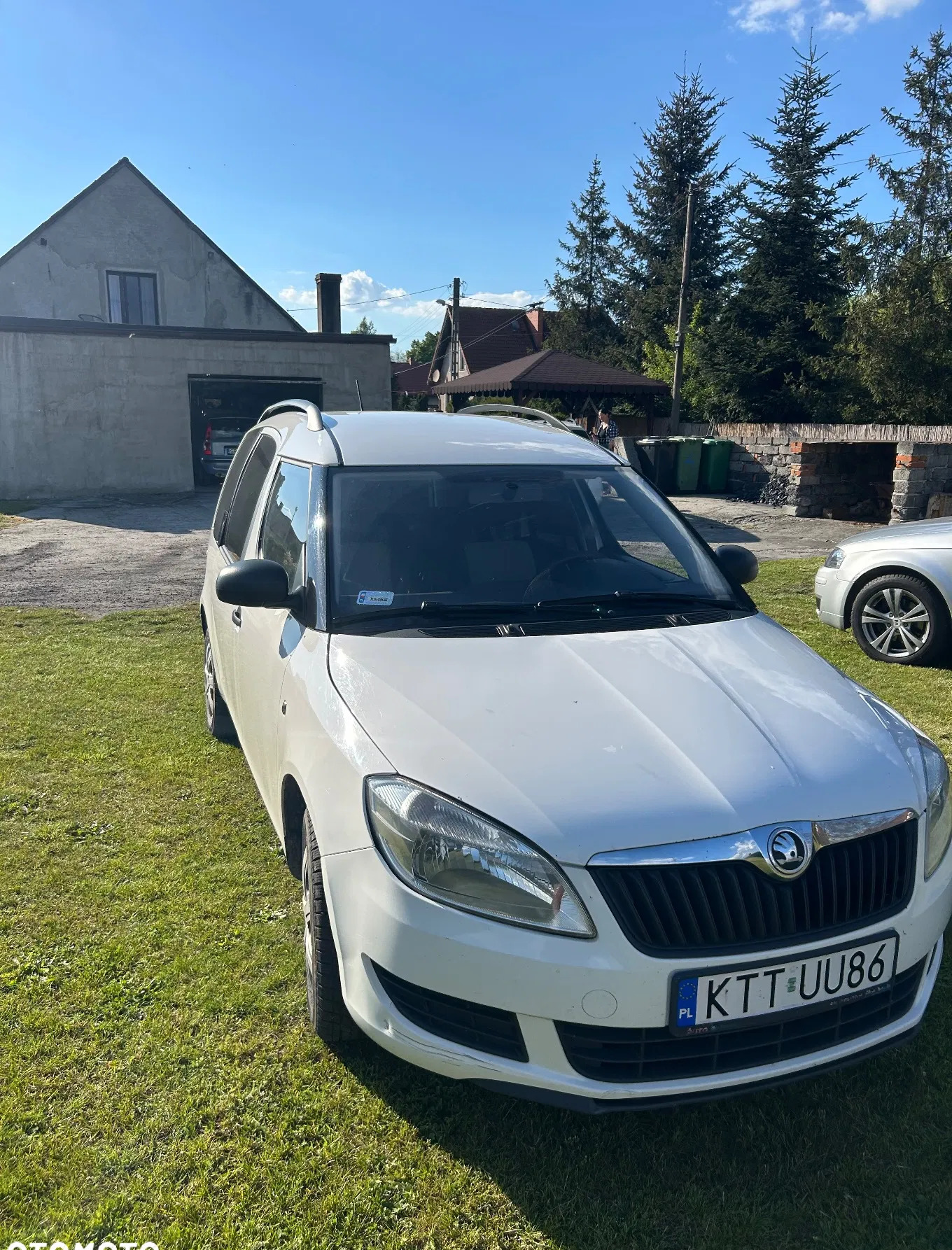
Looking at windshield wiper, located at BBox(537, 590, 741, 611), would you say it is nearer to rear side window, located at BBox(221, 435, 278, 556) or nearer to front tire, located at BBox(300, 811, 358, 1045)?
front tire, located at BBox(300, 811, 358, 1045)

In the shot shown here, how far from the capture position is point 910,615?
22.4 feet

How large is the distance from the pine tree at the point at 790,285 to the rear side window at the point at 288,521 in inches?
1121

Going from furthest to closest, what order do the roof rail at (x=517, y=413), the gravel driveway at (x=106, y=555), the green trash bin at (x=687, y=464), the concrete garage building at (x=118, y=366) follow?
the green trash bin at (x=687, y=464), the concrete garage building at (x=118, y=366), the gravel driveway at (x=106, y=555), the roof rail at (x=517, y=413)

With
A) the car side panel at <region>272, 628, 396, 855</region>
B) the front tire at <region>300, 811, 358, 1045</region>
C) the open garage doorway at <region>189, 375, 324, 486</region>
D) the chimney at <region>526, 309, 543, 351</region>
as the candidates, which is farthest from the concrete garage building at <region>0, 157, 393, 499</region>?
the chimney at <region>526, 309, 543, 351</region>

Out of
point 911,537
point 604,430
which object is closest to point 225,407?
point 604,430

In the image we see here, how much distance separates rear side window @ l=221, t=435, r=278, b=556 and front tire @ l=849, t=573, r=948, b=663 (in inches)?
188

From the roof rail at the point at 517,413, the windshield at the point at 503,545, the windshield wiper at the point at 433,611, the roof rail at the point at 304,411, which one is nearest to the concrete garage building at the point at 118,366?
the roof rail at the point at 517,413

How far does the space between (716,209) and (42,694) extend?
143 feet

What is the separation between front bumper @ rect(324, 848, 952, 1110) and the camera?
6.70ft

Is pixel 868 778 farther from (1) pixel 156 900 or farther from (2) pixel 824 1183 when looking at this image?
(1) pixel 156 900

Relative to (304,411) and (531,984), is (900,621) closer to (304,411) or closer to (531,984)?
(304,411)

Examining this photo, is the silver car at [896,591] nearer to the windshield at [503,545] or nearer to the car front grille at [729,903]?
the windshield at [503,545]

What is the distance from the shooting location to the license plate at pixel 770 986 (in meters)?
2.06

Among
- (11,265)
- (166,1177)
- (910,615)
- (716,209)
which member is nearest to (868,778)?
(166,1177)
